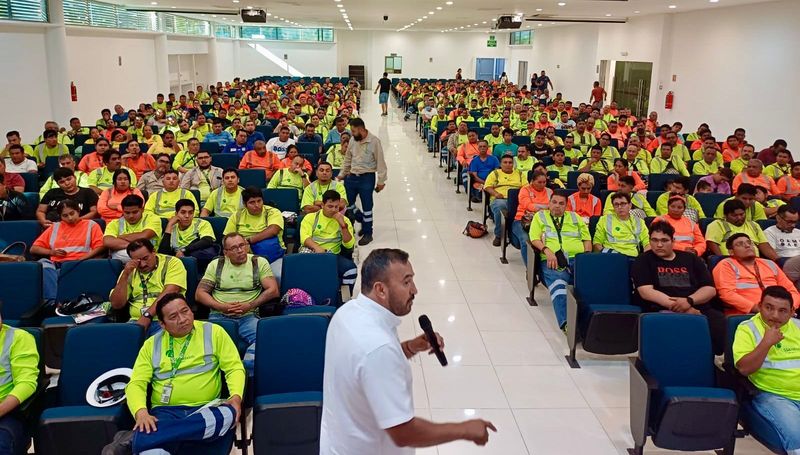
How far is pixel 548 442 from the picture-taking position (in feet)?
14.0

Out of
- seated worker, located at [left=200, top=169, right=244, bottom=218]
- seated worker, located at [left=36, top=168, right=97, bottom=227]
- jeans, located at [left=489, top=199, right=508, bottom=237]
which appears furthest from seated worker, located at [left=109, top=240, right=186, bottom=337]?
jeans, located at [left=489, top=199, right=508, bottom=237]

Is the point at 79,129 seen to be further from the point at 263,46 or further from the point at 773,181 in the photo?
the point at 263,46

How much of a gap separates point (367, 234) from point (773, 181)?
218 inches

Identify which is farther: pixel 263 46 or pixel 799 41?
pixel 263 46

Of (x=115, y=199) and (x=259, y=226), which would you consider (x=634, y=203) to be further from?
(x=115, y=199)

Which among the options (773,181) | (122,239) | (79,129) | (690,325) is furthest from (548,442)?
(79,129)

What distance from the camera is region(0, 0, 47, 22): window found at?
40.3ft

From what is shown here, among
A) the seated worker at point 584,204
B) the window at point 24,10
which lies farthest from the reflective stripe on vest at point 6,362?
the window at point 24,10

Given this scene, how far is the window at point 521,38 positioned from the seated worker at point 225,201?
30870mm

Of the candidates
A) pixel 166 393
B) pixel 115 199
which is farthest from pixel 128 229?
pixel 166 393

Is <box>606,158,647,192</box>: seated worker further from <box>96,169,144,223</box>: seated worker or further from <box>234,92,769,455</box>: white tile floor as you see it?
<box>96,169,144,223</box>: seated worker

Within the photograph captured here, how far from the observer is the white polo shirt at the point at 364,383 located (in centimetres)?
192

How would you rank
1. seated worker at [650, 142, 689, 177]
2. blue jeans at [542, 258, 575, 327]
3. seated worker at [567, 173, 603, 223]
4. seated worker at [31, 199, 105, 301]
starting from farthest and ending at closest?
seated worker at [650, 142, 689, 177] < seated worker at [567, 173, 603, 223] < seated worker at [31, 199, 105, 301] < blue jeans at [542, 258, 575, 327]

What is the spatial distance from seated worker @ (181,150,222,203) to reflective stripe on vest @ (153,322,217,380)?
Answer: 4.71m
